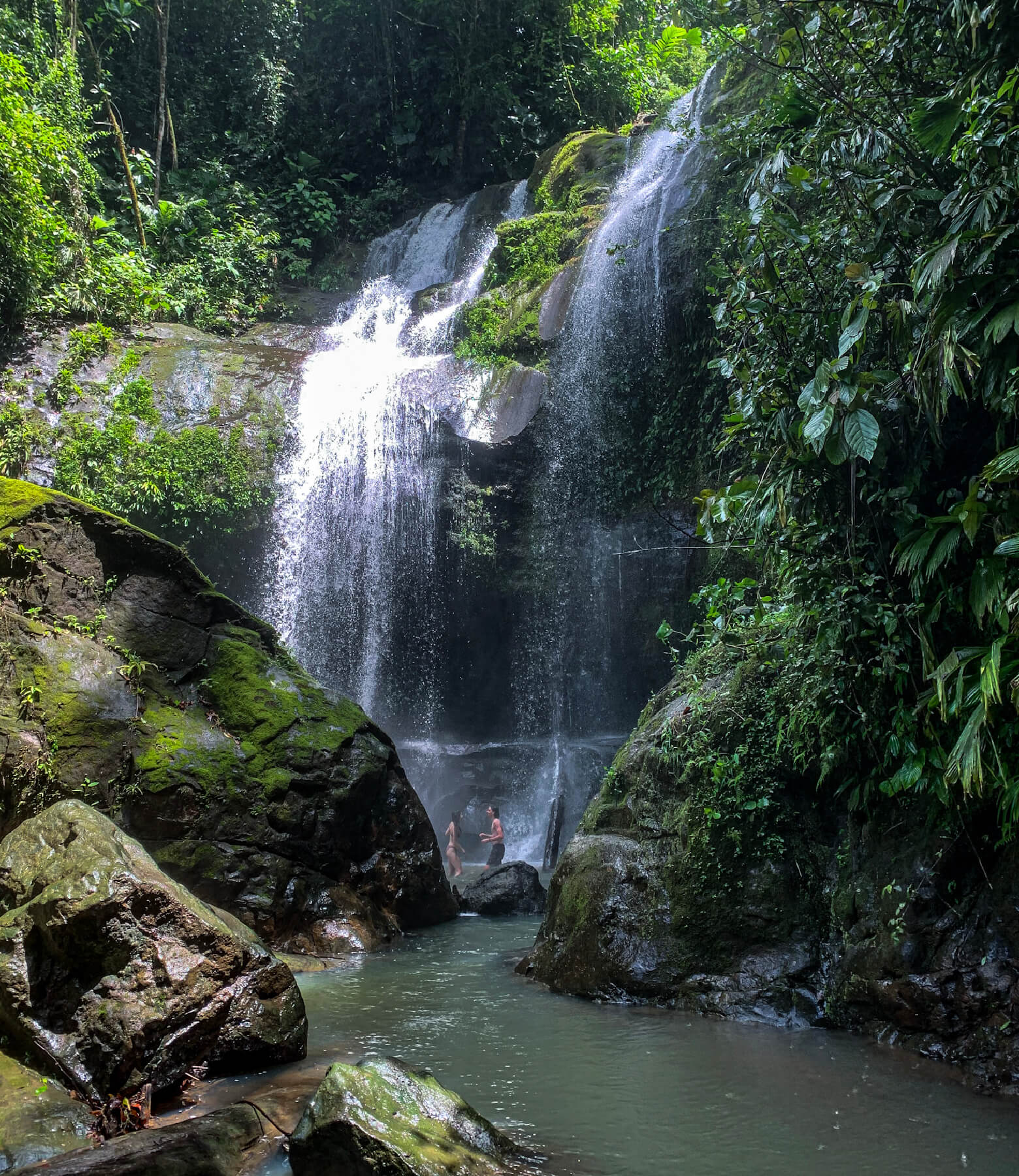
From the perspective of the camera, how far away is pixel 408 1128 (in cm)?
345

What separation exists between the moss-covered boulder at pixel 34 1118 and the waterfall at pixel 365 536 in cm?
1052

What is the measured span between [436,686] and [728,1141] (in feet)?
40.9

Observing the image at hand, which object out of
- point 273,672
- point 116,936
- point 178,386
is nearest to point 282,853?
point 273,672

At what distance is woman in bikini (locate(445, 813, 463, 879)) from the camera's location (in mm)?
13258

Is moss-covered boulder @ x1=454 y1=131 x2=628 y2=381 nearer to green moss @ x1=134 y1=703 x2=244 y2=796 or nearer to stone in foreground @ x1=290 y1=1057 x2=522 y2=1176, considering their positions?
green moss @ x1=134 y1=703 x2=244 y2=796

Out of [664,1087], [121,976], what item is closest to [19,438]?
[121,976]

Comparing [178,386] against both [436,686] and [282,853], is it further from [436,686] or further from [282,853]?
[282,853]

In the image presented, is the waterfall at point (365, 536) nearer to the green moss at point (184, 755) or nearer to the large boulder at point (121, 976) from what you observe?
the green moss at point (184, 755)

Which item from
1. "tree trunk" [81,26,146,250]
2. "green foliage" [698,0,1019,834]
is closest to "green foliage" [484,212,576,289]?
"tree trunk" [81,26,146,250]

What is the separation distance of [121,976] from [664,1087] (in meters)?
2.73

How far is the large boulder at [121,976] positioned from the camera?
13.8ft

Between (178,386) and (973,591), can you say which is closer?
(973,591)

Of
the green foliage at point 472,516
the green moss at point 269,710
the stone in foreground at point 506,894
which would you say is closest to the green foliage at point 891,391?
the green moss at point 269,710

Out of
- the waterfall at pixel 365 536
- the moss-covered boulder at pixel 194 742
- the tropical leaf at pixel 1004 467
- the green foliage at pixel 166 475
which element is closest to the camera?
the tropical leaf at pixel 1004 467
